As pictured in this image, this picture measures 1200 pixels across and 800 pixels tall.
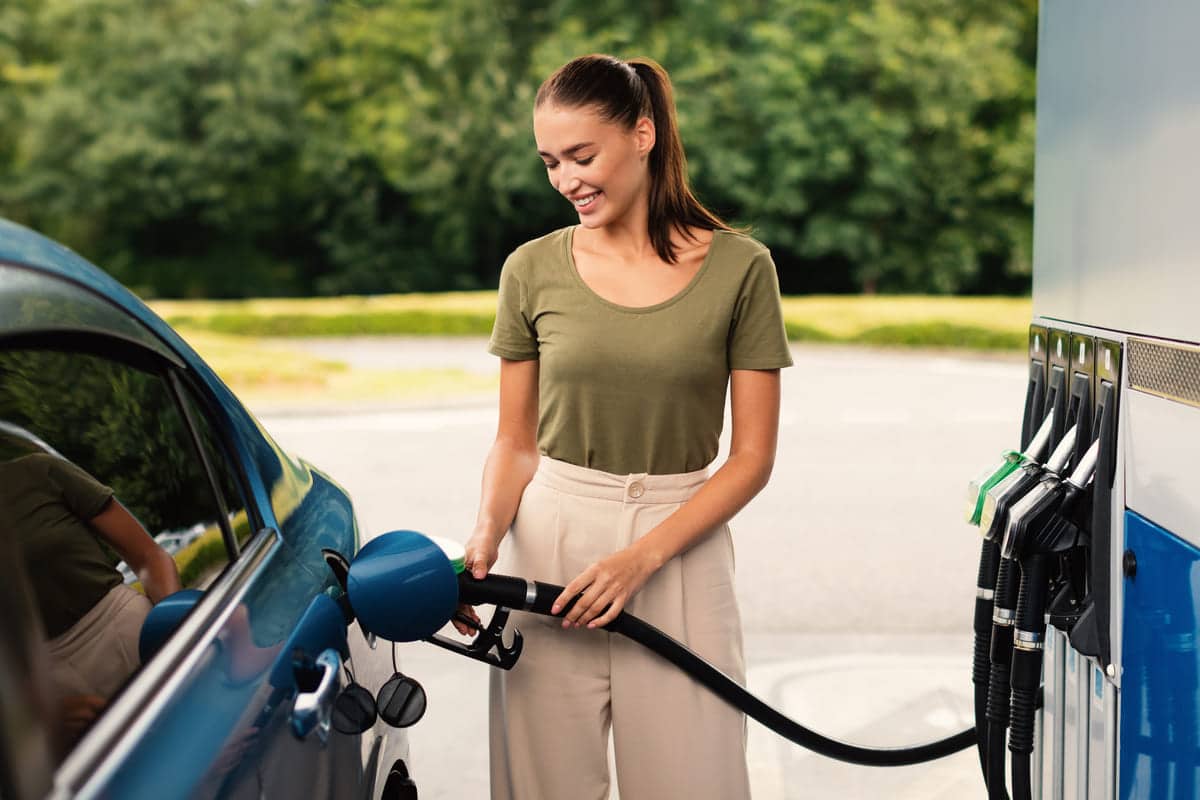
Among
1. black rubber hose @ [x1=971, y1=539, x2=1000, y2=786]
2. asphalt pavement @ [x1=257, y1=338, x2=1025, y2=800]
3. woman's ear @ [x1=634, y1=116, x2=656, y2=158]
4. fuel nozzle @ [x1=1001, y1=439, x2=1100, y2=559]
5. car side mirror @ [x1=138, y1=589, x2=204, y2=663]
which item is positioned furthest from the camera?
asphalt pavement @ [x1=257, y1=338, x2=1025, y2=800]

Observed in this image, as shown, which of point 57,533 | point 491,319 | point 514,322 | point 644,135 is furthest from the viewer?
point 491,319

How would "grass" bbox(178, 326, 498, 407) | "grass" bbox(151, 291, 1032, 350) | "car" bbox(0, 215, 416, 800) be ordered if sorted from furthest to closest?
"grass" bbox(151, 291, 1032, 350), "grass" bbox(178, 326, 498, 407), "car" bbox(0, 215, 416, 800)

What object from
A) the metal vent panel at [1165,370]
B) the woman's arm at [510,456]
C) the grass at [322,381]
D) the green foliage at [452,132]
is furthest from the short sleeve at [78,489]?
the green foliage at [452,132]

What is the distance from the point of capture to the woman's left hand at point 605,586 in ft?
7.13

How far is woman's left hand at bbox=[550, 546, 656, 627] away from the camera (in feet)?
7.13

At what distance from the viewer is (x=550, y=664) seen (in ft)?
7.67

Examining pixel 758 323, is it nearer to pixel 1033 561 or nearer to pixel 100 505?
pixel 1033 561

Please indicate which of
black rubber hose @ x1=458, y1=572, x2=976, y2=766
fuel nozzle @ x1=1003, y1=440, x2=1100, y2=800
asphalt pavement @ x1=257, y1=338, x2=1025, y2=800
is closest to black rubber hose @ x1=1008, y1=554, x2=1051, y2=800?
fuel nozzle @ x1=1003, y1=440, x2=1100, y2=800

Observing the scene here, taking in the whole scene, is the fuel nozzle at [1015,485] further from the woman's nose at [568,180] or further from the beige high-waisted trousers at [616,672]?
the woman's nose at [568,180]

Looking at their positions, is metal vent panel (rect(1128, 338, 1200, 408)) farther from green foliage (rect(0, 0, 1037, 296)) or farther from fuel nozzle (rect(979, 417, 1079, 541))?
green foliage (rect(0, 0, 1037, 296))

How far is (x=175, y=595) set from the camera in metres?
1.74

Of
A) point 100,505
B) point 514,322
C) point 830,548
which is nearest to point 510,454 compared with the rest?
point 514,322

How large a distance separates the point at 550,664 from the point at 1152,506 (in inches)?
40.1

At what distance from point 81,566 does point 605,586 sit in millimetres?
829
